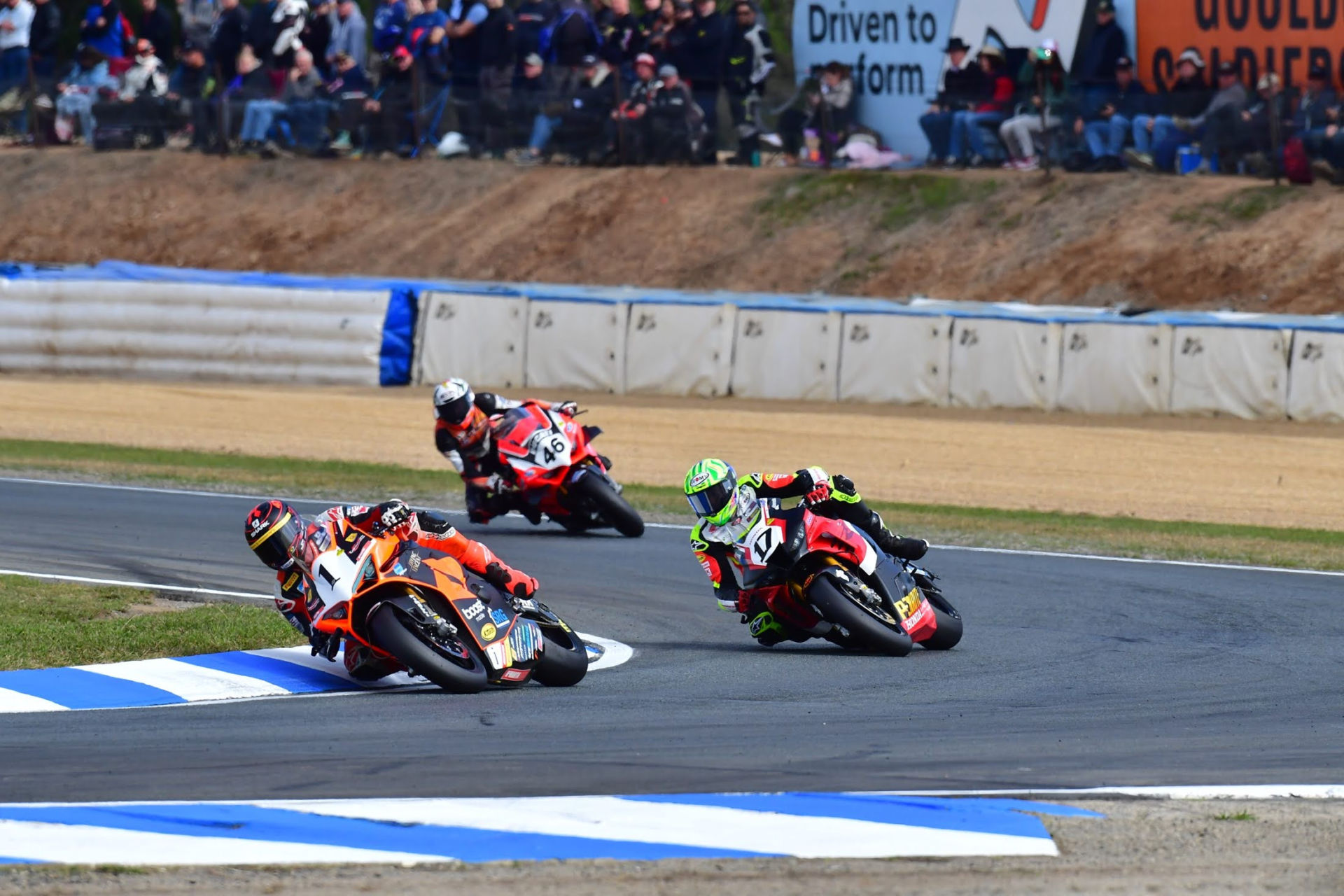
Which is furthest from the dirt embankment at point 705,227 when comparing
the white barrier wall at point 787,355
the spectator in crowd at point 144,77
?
the white barrier wall at point 787,355

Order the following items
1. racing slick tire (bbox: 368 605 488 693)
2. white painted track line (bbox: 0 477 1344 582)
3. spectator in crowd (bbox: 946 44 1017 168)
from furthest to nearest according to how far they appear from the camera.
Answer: spectator in crowd (bbox: 946 44 1017 168), white painted track line (bbox: 0 477 1344 582), racing slick tire (bbox: 368 605 488 693)

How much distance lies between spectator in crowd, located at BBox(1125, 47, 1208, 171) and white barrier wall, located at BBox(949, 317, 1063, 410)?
454 cm

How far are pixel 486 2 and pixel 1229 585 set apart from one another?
774 inches

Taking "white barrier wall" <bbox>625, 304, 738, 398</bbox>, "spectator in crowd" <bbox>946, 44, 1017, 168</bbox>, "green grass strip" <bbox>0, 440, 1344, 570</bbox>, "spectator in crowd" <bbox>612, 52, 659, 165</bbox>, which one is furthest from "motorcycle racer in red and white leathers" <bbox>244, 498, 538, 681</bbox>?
"spectator in crowd" <bbox>612, 52, 659, 165</bbox>

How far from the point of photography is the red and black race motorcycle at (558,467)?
50.7 ft

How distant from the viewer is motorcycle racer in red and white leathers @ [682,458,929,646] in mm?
10094

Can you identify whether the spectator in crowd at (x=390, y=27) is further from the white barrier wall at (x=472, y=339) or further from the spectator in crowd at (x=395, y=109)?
the white barrier wall at (x=472, y=339)

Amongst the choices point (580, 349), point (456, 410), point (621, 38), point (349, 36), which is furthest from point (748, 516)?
point (349, 36)

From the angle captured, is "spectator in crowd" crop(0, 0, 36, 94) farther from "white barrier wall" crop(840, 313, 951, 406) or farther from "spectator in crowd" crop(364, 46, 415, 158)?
"white barrier wall" crop(840, 313, 951, 406)

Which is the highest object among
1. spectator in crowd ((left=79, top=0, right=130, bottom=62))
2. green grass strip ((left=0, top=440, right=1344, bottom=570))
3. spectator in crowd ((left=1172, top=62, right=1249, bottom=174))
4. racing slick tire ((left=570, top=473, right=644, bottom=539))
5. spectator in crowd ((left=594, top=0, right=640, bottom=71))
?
spectator in crowd ((left=79, top=0, right=130, bottom=62))

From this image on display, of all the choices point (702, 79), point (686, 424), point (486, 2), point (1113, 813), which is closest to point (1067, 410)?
point (686, 424)

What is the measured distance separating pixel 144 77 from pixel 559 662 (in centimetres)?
2830

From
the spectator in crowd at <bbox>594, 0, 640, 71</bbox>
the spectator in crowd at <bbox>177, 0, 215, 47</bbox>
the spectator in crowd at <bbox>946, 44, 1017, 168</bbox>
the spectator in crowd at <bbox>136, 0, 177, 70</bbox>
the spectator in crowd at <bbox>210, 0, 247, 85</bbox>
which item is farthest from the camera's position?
the spectator in crowd at <bbox>136, 0, 177, 70</bbox>

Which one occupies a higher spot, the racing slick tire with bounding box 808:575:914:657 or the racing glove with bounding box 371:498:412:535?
the racing glove with bounding box 371:498:412:535
